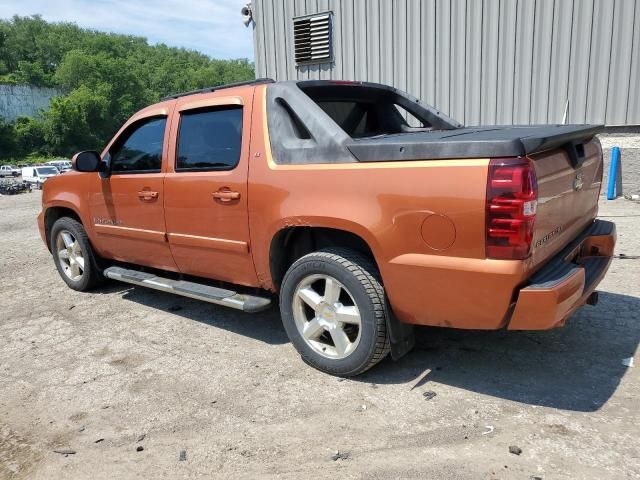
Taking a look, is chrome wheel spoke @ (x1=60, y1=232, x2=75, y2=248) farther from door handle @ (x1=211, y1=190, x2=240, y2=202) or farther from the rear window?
the rear window

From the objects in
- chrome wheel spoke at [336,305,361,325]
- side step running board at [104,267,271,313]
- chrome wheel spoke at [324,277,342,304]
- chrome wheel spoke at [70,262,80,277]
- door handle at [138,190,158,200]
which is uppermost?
door handle at [138,190,158,200]

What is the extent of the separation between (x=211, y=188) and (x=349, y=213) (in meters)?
1.25

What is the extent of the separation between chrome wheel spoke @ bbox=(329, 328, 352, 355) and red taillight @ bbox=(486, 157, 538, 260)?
3.78 ft

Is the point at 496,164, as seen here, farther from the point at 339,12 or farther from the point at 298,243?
the point at 339,12

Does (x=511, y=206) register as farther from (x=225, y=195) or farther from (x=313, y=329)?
(x=225, y=195)

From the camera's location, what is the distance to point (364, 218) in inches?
118

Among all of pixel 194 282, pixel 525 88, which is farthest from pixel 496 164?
pixel 525 88

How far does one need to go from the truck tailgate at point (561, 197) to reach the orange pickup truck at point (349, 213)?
2 cm

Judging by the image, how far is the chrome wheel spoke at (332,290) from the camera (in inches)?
129

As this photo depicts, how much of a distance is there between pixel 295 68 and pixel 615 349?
33.3ft

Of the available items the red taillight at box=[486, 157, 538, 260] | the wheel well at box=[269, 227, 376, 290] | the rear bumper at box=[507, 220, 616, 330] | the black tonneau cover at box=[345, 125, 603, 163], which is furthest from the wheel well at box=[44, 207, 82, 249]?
the rear bumper at box=[507, 220, 616, 330]

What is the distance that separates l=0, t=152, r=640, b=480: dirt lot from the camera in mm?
2545

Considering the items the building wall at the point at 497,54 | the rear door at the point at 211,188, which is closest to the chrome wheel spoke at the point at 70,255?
the rear door at the point at 211,188

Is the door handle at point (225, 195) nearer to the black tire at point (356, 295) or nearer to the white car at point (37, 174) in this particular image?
the black tire at point (356, 295)
